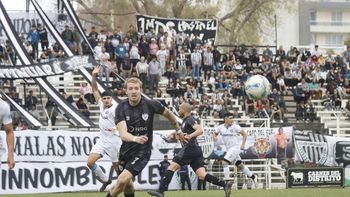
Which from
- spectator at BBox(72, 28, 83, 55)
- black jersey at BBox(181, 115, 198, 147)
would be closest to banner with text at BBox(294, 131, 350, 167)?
spectator at BBox(72, 28, 83, 55)

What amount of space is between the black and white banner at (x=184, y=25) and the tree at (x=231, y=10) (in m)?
18.0

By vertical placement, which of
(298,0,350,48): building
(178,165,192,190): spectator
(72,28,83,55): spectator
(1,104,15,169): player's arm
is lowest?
(178,165,192,190): spectator

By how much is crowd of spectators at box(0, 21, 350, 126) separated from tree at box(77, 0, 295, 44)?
64.2 feet

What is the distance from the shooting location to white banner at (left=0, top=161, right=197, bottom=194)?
27.2 metres

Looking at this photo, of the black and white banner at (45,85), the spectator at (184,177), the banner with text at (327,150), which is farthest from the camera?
the black and white banner at (45,85)

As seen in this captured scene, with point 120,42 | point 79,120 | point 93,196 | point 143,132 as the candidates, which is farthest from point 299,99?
point 143,132

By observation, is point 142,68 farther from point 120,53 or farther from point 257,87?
point 257,87

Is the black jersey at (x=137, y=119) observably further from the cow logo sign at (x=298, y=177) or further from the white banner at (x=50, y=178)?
the cow logo sign at (x=298, y=177)

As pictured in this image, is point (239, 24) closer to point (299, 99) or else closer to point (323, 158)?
point (299, 99)

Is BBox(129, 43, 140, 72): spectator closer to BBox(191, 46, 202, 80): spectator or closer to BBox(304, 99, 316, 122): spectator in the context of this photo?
BBox(191, 46, 202, 80): spectator

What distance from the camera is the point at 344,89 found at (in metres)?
43.9

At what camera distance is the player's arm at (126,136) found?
48.8 ft

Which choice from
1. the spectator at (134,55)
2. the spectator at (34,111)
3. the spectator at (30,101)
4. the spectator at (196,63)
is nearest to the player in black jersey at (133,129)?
the spectator at (34,111)

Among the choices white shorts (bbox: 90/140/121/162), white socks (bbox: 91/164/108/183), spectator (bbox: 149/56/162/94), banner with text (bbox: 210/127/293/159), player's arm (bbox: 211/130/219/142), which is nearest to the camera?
white shorts (bbox: 90/140/121/162)
